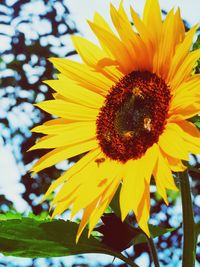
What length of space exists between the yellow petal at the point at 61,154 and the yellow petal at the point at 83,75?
4.6 inches

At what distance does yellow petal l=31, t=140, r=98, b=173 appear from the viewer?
1.20m

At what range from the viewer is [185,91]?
1.05m

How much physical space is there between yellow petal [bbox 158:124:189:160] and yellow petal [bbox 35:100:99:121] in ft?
0.80

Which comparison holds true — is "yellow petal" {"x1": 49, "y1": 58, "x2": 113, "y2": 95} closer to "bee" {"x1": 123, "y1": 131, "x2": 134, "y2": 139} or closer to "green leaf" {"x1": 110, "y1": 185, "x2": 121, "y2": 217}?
"bee" {"x1": 123, "y1": 131, "x2": 134, "y2": 139}

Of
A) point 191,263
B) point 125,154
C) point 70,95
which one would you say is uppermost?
point 70,95

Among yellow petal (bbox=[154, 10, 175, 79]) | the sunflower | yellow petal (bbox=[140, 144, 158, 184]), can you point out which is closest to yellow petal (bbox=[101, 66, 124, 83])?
the sunflower

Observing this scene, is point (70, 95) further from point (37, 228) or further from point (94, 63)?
point (37, 228)

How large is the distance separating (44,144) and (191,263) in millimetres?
388

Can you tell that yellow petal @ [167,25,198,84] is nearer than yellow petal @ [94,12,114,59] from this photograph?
Yes

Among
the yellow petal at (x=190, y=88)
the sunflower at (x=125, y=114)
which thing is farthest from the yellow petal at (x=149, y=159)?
the yellow petal at (x=190, y=88)

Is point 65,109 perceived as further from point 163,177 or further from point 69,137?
point 163,177

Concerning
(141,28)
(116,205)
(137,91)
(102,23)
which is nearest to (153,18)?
(141,28)

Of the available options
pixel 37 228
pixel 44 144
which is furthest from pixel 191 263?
pixel 44 144

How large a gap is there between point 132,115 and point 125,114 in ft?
0.06
